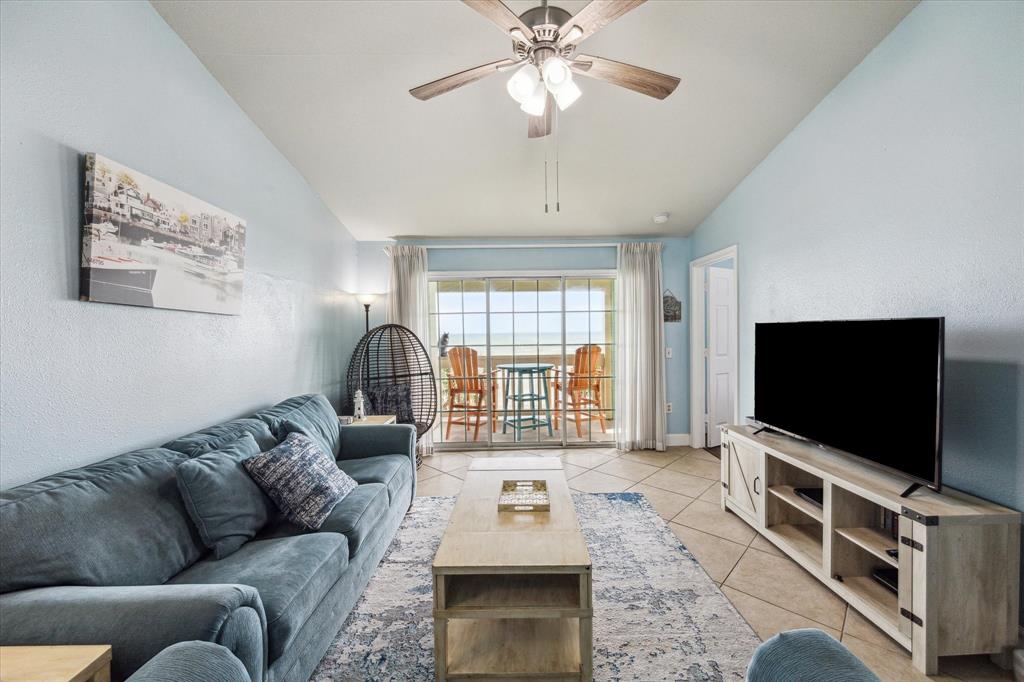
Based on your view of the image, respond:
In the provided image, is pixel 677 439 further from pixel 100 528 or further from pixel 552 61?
pixel 100 528

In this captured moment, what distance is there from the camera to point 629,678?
1673mm

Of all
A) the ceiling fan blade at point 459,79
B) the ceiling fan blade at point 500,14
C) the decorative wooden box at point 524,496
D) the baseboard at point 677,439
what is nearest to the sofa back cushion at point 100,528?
the decorative wooden box at point 524,496

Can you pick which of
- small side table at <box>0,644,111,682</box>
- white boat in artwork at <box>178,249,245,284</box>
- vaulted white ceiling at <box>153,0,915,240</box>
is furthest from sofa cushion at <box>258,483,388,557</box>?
vaulted white ceiling at <box>153,0,915,240</box>

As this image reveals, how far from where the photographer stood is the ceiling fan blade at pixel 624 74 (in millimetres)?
1851

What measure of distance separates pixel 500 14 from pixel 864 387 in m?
Answer: 2.35

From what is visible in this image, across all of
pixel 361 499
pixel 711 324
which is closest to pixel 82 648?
pixel 361 499

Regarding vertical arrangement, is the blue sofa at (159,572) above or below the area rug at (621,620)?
above

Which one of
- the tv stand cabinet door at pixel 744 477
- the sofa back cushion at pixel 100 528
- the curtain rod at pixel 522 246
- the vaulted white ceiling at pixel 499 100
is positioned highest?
the vaulted white ceiling at pixel 499 100

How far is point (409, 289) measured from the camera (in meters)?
4.75

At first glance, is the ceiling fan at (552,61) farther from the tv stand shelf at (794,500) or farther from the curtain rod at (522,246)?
the curtain rod at (522,246)

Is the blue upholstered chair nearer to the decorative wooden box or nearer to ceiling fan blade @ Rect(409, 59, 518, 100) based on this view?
the decorative wooden box

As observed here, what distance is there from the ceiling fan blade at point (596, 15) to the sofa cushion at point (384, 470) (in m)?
2.38

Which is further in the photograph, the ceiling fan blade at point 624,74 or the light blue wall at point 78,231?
the ceiling fan blade at point 624,74

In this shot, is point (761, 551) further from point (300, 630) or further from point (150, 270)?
point (150, 270)
